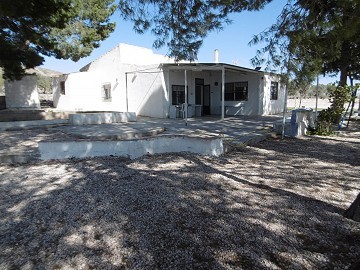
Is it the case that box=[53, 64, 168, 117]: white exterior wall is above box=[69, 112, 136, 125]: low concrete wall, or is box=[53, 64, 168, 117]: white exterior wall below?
above

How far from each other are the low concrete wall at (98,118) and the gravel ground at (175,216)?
6729 mm

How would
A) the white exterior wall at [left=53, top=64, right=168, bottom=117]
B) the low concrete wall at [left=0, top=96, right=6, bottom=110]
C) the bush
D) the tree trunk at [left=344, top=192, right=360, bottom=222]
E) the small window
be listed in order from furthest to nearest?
the small window → the low concrete wall at [left=0, top=96, right=6, bottom=110] → the white exterior wall at [left=53, top=64, right=168, bottom=117] → the bush → the tree trunk at [left=344, top=192, right=360, bottom=222]

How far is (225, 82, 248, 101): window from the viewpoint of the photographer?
17781 mm

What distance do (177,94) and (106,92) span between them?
6.04 metres

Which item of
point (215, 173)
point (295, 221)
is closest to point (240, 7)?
point (215, 173)

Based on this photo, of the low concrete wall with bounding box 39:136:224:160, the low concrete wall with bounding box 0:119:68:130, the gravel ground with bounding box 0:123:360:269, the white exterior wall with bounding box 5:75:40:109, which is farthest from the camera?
the white exterior wall with bounding box 5:75:40:109

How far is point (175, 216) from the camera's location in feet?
10.7

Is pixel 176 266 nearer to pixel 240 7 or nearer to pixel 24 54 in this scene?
pixel 240 7

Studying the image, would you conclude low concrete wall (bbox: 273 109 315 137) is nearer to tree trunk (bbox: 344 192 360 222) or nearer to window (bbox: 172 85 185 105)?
tree trunk (bbox: 344 192 360 222)

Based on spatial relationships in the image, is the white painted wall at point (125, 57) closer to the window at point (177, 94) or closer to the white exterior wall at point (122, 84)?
the white exterior wall at point (122, 84)

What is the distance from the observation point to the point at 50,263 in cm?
239

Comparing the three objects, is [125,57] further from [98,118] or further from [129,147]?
[129,147]

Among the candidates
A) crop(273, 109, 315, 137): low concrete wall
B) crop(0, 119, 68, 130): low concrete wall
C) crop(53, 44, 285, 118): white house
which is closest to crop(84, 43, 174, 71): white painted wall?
crop(53, 44, 285, 118): white house

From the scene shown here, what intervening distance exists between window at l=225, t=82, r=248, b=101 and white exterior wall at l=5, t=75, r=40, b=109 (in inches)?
562
